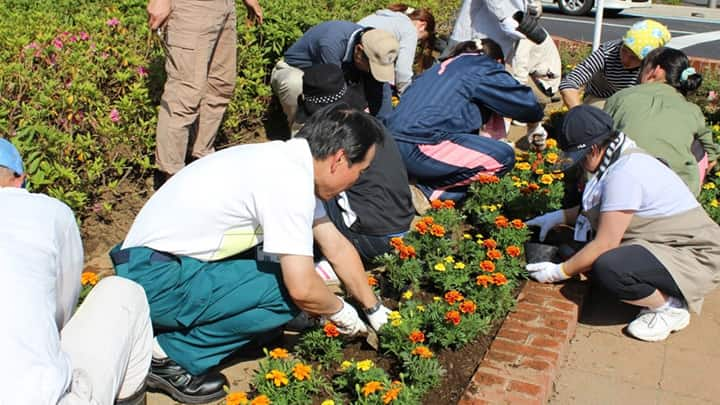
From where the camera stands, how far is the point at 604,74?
5832mm

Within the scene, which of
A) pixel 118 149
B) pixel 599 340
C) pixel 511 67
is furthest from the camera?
pixel 511 67

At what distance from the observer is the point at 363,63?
17.1 feet

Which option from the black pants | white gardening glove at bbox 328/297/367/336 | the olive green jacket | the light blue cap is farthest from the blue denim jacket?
the light blue cap

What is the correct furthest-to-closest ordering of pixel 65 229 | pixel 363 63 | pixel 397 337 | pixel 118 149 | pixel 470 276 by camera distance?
pixel 363 63 < pixel 118 149 < pixel 470 276 < pixel 397 337 < pixel 65 229

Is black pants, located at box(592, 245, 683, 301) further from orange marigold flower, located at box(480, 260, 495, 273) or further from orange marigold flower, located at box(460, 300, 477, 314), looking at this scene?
orange marigold flower, located at box(460, 300, 477, 314)

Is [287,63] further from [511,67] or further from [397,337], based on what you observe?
[397,337]

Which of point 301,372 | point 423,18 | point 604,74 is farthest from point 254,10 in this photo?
point 301,372

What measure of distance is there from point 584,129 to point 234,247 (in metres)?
1.67

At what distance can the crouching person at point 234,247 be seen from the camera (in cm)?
297

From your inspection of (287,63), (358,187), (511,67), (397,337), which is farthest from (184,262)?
(511,67)

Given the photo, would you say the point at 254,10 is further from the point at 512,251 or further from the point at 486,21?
the point at 512,251

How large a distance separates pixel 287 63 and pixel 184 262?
2837mm

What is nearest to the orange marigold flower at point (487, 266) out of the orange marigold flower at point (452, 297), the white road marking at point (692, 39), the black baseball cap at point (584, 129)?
the orange marigold flower at point (452, 297)

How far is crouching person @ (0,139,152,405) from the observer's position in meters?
2.14
